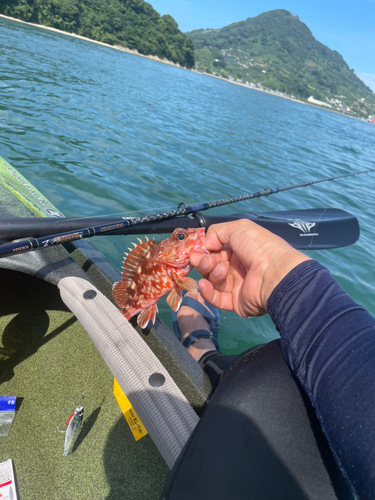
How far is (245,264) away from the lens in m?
2.01

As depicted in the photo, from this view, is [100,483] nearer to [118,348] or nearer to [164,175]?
[118,348]

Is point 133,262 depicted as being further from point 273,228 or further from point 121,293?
point 273,228

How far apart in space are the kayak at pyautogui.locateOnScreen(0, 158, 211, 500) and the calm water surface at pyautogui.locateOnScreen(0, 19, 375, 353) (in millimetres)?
1917

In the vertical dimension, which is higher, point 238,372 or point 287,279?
point 287,279

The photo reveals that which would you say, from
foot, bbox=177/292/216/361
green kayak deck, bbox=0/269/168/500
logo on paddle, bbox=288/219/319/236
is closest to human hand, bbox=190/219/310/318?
green kayak deck, bbox=0/269/168/500

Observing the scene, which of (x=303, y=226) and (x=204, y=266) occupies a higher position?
(x=204, y=266)

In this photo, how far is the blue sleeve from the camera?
1045mm

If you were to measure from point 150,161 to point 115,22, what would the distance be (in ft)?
349

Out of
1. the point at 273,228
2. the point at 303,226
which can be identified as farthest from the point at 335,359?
the point at 303,226

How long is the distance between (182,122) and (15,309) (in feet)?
59.4

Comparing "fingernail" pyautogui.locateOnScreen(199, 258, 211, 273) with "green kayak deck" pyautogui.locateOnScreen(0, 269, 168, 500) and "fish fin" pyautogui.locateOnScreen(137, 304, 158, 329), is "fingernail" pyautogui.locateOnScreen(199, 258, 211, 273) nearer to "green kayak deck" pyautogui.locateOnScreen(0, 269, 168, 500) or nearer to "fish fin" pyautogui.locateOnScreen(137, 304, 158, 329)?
"fish fin" pyautogui.locateOnScreen(137, 304, 158, 329)

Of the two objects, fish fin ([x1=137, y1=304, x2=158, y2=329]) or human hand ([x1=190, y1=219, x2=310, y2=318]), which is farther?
fish fin ([x1=137, y1=304, x2=158, y2=329])

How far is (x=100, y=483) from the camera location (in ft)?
8.59

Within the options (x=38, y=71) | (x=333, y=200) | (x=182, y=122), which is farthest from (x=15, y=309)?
(x=38, y=71)
